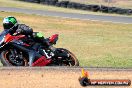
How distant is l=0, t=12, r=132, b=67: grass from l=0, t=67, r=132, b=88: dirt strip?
4.22m

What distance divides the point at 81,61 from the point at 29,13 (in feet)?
57.9

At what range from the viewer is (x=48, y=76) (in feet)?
22.4

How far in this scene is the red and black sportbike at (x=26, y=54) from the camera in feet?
29.6

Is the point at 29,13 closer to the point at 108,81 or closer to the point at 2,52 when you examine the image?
the point at 2,52

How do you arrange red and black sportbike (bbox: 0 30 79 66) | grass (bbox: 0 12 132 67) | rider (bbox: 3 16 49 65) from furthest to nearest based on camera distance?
grass (bbox: 0 12 132 67)
rider (bbox: 3 16 49 65)
red and black sportbike (bbox: 0 30 79 66)

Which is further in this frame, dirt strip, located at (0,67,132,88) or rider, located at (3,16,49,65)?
rider, located at (3,16,49,65)

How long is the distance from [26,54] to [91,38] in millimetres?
9367

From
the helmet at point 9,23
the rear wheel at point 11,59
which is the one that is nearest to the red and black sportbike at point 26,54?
the rear wheel at point 11,59

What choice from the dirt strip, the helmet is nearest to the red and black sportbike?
the helmet

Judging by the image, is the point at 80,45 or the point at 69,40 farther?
the point at 69,40

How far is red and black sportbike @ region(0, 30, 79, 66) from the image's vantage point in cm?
902

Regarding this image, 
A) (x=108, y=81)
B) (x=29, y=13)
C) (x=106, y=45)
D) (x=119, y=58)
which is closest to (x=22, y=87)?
(x=108, y=81)

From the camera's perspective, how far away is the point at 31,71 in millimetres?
6855

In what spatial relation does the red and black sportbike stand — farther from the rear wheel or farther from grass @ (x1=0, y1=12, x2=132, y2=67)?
grass @ (x1=0, y1=12, x2=132, y2=67)
